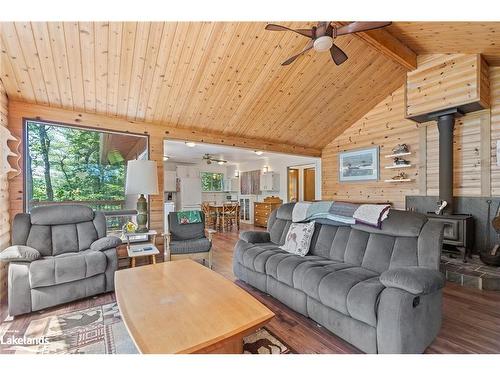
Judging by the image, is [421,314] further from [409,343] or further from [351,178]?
[351,178]

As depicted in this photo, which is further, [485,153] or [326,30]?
[485,153]

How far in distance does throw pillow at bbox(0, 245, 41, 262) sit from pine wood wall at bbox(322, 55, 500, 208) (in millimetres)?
5481

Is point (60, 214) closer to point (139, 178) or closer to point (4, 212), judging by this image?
point (4, 212)

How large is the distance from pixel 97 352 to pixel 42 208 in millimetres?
1937

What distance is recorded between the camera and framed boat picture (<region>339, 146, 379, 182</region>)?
16.8 feet

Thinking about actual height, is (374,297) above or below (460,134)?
below

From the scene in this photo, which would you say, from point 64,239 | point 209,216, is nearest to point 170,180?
point 209,216

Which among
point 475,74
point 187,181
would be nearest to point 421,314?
point 475,74

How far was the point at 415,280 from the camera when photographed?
5.07ft

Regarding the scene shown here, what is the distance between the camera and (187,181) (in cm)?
824

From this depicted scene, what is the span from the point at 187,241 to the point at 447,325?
3.10 metres

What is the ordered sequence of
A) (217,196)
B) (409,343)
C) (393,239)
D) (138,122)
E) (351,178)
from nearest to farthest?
(409,343) < (393,239) < (138,122) < (351,178) < (217,196)

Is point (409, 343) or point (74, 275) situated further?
point (74, 275)

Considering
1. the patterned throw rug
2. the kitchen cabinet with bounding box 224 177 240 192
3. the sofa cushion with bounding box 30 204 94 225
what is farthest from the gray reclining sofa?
the kitchen cabinet with bounding box 224 177 240 192
